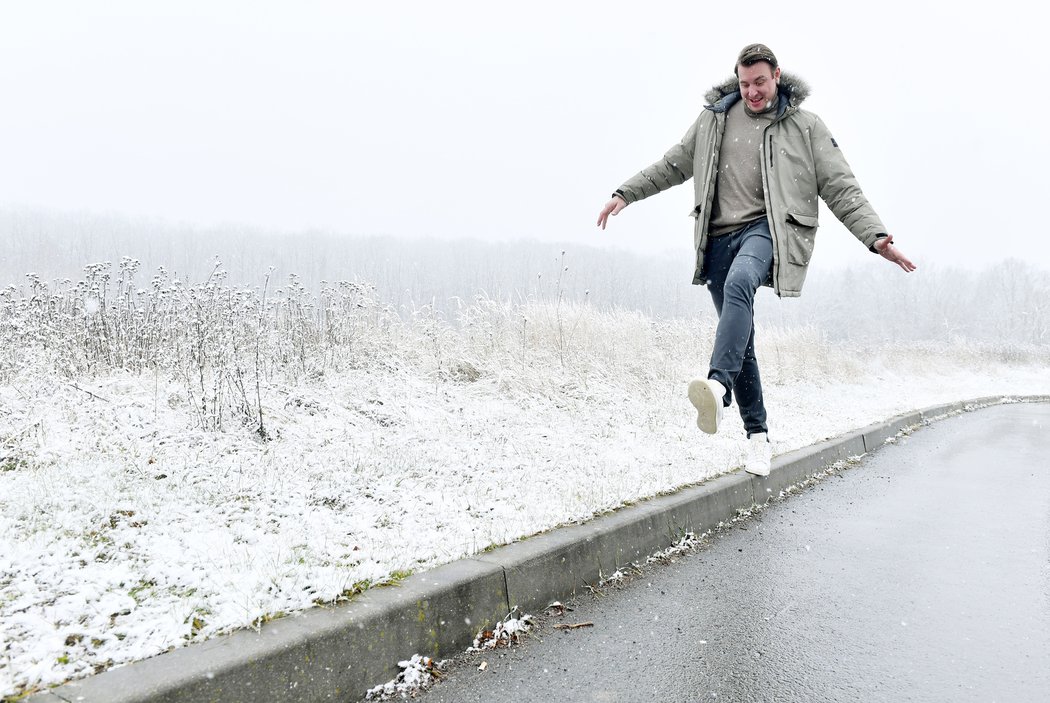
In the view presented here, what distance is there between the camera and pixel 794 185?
3.89 meters

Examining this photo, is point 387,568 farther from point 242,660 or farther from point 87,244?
point 87,244

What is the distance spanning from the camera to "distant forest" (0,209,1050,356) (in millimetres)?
9297

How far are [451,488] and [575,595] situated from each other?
3.41ft

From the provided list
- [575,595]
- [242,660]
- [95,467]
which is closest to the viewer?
[242,660]

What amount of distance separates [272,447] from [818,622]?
2747 millimetres

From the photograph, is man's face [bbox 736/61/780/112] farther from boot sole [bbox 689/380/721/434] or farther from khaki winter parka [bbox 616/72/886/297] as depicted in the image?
boot sole [bbox 689/380/721/434]

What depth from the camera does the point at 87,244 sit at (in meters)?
20.8

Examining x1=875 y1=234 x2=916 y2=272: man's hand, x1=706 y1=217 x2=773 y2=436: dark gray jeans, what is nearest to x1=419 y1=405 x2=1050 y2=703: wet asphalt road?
x1=706 y1=217 x2=773 y2=436: dark gray jeans

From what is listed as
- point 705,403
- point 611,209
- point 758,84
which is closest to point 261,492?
point 705,403

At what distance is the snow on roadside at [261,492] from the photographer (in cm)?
176

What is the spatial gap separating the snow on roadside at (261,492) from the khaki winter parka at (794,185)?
1.34m

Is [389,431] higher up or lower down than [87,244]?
lower down

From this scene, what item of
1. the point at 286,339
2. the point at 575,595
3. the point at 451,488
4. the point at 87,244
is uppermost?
the point at 87,244

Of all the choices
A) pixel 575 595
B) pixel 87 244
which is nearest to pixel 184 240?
pixel 87 244
